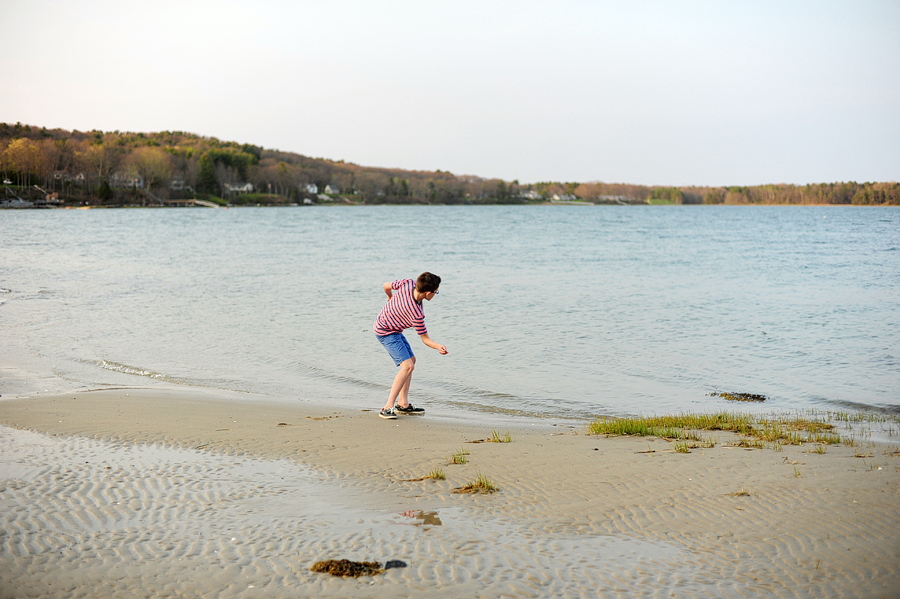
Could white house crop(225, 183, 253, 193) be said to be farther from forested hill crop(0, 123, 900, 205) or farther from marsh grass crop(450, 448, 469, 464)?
marsh grass crop(450, 448, 469, 464)

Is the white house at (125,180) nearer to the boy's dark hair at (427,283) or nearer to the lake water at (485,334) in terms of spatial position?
the lake water at (485,334)

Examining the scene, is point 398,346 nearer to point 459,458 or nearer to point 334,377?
point 459,458

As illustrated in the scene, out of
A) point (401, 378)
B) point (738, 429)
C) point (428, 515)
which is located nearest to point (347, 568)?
point (428, 515)

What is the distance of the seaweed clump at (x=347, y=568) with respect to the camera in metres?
3.69

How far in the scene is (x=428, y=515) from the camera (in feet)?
15.2

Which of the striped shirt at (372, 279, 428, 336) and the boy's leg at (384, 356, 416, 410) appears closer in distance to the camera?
the striped shirt at (372, 279, 428, 336)

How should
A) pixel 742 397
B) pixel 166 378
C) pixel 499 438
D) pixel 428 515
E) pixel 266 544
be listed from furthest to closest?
pixel 166 378 → pixel 742 397 → pixel 499 438 → pixel 428 515 → pixel 266 544

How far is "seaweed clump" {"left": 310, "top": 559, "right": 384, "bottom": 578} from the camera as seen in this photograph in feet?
12.1

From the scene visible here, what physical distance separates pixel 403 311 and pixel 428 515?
350 centimetres

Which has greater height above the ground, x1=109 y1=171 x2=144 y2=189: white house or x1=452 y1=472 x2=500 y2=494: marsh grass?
x1=109 y1=171 x2=144 y2=189: white house

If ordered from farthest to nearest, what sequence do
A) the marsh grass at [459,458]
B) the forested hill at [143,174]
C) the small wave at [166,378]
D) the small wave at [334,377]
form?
1. the forested hill at [143,174]
2. the small wave at [334,377]
3. the small wave at [166,378]
4. the marsh grass at [459,458]

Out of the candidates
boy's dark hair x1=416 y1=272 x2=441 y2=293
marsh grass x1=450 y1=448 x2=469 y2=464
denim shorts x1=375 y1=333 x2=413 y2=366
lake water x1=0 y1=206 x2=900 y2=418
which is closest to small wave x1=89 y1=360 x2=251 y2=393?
lake water x1=0 y1=206 x2=900 y2=418

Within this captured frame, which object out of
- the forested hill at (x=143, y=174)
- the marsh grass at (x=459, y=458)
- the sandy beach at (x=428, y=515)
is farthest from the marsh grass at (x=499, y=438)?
the forested hill at (x=143, y=174)

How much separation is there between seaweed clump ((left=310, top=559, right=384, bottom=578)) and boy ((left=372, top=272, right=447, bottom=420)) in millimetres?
3739
